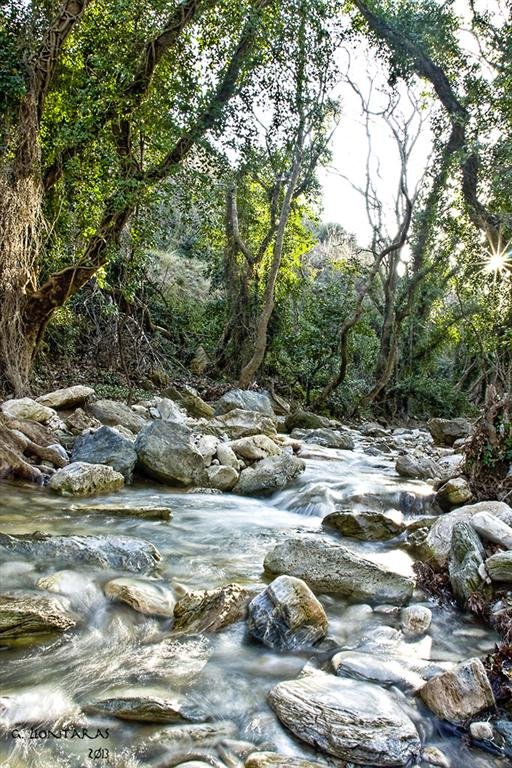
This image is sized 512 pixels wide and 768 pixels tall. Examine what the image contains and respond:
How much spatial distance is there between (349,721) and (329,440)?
8502 mm

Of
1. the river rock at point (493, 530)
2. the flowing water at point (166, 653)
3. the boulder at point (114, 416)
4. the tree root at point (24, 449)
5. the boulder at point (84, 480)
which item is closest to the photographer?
the flowing water at point (166, 653)

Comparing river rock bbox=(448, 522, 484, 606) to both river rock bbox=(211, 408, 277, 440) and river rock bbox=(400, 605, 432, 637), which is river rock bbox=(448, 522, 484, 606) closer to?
river rock bbox=(400, 605, 432, 637)

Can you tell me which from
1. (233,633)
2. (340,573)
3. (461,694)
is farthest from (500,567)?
(233,633)

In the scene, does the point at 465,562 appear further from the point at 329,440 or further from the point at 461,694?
the point at 329,440

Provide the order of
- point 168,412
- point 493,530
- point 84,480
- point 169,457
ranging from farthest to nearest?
point 168,412 < point 169,457 < point 84,480 < point 493,530

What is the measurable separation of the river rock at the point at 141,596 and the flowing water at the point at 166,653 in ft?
0.17

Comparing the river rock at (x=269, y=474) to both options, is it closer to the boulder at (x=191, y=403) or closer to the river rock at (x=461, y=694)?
the boulder at (x=191, y=403)

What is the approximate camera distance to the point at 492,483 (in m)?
5.38

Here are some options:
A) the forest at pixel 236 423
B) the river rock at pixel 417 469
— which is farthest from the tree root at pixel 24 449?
the river rock at pixel 417 469

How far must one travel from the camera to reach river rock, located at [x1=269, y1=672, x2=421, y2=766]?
1913mm

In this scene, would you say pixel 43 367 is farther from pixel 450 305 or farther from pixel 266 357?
pixel 450 305

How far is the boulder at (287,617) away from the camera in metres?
2.80

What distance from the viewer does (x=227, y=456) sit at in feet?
22.8

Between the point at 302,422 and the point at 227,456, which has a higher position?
the point at 302,422
